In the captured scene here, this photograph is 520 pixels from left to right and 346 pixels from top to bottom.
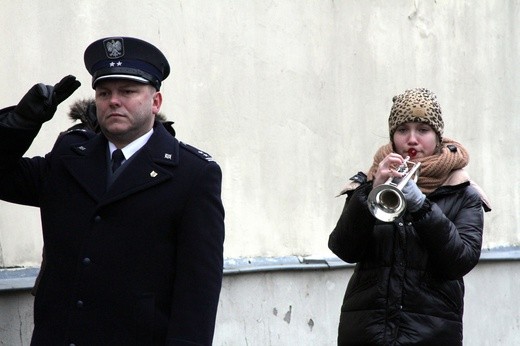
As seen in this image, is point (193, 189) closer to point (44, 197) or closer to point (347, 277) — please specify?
point (44, 197)

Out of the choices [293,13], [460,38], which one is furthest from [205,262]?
[460,38]

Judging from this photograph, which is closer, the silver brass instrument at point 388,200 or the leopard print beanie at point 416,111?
the silver brass instrument at point 388,200

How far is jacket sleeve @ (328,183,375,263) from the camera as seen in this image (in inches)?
241

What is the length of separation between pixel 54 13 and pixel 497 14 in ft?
14.6

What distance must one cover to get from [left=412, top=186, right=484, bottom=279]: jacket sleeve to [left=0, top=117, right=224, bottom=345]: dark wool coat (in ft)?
4.10

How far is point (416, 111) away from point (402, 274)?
0.78m

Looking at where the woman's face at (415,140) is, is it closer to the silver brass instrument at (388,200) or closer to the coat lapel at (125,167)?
the silver brass instrument at (388,200)

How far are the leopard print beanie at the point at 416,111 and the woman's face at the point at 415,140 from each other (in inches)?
1.2

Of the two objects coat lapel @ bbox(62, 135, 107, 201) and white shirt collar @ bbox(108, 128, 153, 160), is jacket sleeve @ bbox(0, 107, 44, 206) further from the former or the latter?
white shirt collar @ bbox(108, 128, 153, 160)

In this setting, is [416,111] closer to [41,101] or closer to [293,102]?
[41,101]

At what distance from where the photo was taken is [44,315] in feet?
16.2

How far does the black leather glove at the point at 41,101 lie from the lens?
5.00m

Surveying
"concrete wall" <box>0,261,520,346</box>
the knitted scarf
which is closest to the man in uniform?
the knitted scarf

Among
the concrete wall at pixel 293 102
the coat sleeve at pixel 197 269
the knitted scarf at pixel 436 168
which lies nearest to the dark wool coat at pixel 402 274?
the knitted scarf at pixel 436 168
